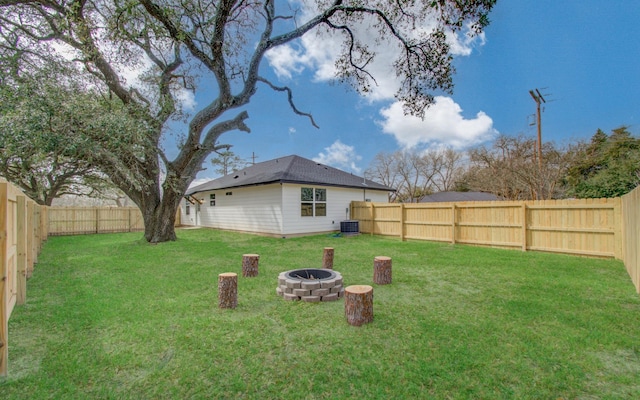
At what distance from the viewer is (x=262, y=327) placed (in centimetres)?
340

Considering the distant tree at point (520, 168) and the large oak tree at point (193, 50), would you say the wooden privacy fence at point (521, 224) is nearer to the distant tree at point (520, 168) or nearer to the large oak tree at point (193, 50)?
the large oak tree at point (193, 50)

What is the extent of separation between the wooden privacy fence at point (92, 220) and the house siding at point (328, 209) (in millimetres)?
10033

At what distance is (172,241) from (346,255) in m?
7.28

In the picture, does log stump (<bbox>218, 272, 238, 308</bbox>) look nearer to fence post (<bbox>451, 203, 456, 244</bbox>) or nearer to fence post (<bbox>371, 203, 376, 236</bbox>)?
fence post (<bbox>451, 203, 456, 244</bbox>)

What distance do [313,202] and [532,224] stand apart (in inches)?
322

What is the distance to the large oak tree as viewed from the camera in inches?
291

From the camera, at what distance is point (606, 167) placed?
56.5ft

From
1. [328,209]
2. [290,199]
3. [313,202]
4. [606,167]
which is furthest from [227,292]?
[606,167]

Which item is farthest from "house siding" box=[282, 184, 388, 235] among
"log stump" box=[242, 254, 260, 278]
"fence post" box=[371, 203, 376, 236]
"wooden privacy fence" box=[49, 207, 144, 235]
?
"wooden privacy fence" box=[49, 207, 144, 235]

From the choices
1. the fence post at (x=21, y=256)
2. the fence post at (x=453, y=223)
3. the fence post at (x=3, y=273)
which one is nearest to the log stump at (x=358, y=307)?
the fence post at (x=3, y=273)

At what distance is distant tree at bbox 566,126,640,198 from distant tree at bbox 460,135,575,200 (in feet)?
2.90

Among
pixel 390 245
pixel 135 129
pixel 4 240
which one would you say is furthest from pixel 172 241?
pixel 4 240

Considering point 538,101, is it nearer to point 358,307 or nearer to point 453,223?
point 453,223

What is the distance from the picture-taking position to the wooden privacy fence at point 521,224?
741 cm
